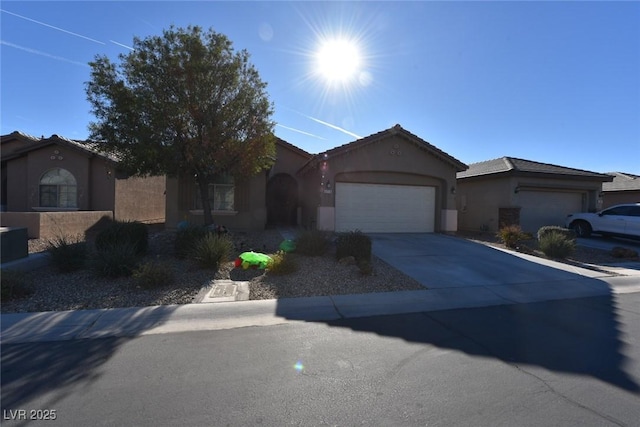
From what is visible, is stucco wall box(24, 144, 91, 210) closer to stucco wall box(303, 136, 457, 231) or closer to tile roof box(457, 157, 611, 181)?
stucco wall box(303, 136, 457, 231)

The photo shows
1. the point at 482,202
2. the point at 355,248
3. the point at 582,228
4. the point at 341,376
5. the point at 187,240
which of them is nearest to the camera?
the point at 341,376

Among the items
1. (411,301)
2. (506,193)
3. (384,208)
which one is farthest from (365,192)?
(411,301)

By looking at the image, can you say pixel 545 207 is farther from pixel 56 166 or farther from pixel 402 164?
pixel 56 166

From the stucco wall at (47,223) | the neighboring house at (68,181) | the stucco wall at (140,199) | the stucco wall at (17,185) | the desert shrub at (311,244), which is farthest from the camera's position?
the stucco wall at (17,185)

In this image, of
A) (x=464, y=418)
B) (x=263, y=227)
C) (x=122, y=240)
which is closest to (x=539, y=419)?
(x=464, y=418)

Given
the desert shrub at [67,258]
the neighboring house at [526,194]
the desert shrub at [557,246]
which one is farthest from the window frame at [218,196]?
the neighboring house at [526,194]

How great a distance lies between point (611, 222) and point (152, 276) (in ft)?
60.1

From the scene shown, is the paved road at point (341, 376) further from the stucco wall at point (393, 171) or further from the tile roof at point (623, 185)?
the tile roof at point (623, 185)

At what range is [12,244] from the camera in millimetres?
7816

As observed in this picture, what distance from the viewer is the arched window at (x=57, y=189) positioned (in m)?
16.9

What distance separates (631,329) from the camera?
505cm

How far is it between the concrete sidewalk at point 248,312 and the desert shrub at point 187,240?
3.22 metres

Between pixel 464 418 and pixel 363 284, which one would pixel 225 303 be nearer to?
pixel 363 284

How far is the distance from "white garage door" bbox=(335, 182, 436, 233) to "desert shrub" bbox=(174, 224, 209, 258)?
6.42 metres
